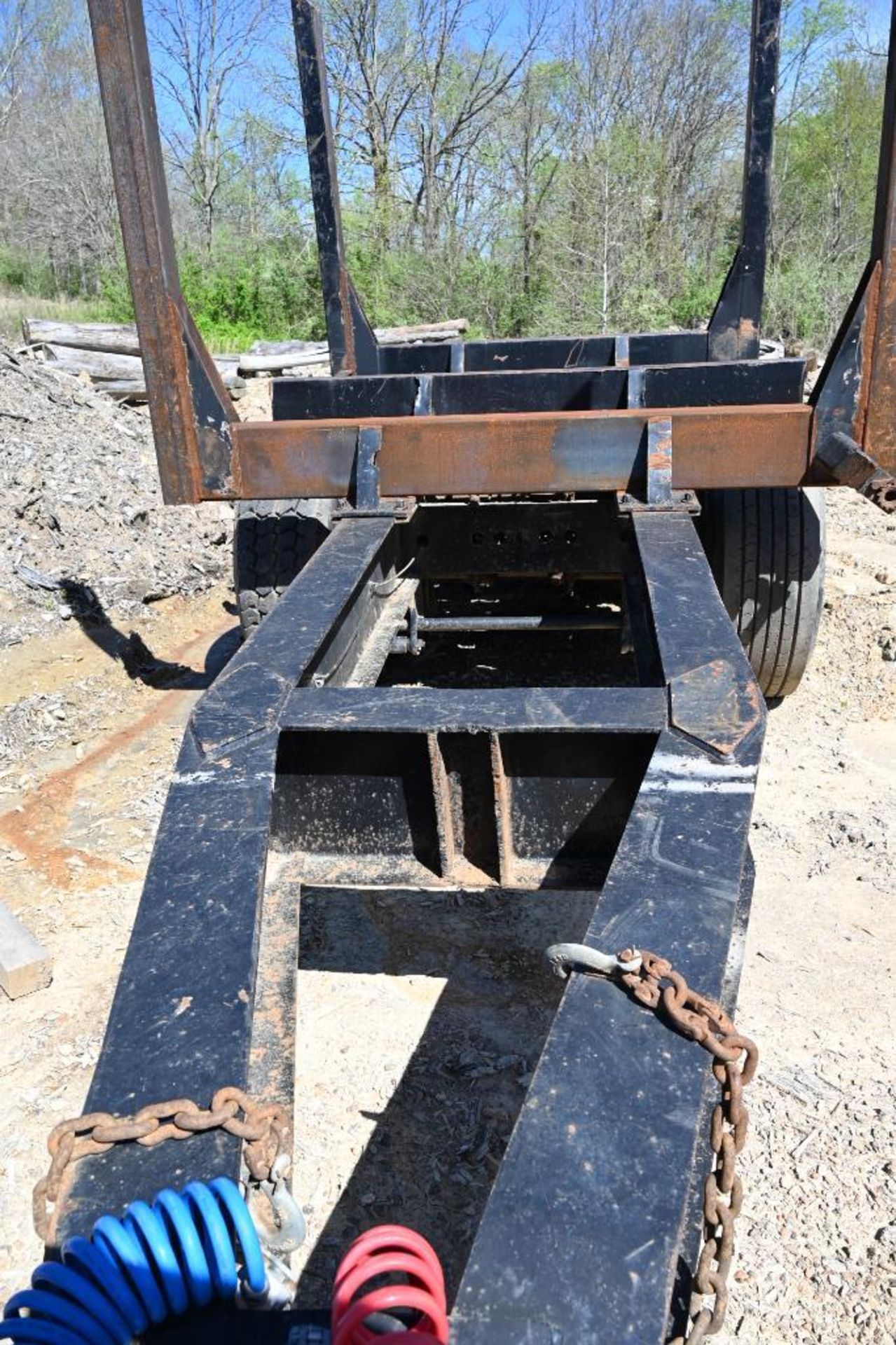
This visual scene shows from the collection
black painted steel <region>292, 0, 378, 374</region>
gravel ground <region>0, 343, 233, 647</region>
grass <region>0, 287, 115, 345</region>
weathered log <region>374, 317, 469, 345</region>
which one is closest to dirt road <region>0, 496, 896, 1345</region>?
gravel ground <region>0, 343, 233, 647</region>

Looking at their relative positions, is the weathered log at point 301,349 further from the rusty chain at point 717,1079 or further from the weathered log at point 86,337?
the rusty chain at point 717,1079

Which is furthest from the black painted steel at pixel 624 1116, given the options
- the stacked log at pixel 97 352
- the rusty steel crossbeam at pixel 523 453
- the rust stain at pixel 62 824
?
the stacked log at pixel 97 352

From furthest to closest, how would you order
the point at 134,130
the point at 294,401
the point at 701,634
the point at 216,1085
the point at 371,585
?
the point at 294,401, the point at 371,585, the point at 134,130, the point at 701,634, the point at 216,1085

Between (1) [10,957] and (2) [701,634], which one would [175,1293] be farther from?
(1) [10,957]

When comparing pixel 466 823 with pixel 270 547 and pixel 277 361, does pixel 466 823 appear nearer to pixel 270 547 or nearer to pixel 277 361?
pixel 270 547

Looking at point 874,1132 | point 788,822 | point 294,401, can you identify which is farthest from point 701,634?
point 294,401

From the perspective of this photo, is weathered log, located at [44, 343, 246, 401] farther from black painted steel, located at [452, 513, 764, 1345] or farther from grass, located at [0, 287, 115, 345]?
black painted steel, located at [452, 513, 764, 1345]

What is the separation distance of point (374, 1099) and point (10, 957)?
1.21 meters

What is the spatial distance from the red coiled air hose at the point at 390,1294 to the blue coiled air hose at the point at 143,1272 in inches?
4.9

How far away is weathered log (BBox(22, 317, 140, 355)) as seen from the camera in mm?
13523

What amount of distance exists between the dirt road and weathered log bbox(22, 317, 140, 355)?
8.54 m

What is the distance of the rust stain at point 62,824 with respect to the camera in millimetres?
3750

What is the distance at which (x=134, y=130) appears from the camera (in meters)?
2.93

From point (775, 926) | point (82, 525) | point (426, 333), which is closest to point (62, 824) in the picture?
point (775, 926)
